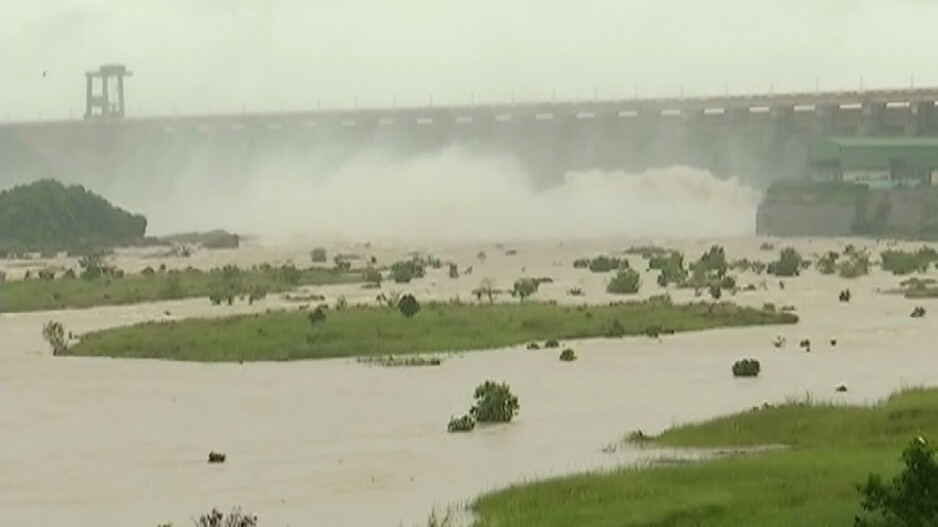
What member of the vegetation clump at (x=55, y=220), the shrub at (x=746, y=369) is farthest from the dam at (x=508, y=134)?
the shrub at (x=746, y=369)

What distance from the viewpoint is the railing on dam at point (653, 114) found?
9531 centimetres

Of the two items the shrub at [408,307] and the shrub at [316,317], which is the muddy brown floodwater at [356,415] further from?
the shrub at [408,307]

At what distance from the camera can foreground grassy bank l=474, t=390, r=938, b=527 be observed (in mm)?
16109

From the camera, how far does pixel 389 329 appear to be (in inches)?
1336

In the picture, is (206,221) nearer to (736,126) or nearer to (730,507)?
(736,126)

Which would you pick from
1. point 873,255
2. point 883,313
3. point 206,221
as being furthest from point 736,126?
point 883,313

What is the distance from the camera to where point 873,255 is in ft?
206

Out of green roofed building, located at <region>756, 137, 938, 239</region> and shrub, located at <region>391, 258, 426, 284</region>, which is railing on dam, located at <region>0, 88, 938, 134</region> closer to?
green roofed building, located at <region>756, 137, 938, 239</region>

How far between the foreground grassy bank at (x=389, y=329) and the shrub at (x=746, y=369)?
19.6ft

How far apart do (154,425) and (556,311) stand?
14.4 metres

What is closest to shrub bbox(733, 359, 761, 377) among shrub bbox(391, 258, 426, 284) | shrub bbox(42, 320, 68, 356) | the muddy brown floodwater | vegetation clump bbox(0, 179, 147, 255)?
the muddy brown floodwater

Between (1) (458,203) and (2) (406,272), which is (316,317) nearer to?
(2) (406,272)

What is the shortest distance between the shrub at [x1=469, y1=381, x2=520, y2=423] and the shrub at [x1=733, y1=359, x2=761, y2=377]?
5428 millimetres

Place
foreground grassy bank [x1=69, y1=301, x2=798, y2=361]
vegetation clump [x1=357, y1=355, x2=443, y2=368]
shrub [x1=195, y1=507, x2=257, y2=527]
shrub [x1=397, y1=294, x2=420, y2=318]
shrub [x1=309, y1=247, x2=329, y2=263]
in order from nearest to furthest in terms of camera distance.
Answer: shrub [x1=195, y1=507, x2=257, y2=527] < vegetation clump [x1=357, y1=355, x2=443, y2=368] < foreground grassy bank [x1=69, y1=301, x2=798, y2=361] < shrub [x1=397, y1=294, x2=420, y2=318] < shrub [x1=309, y1=247, x2=329, y2=263]
